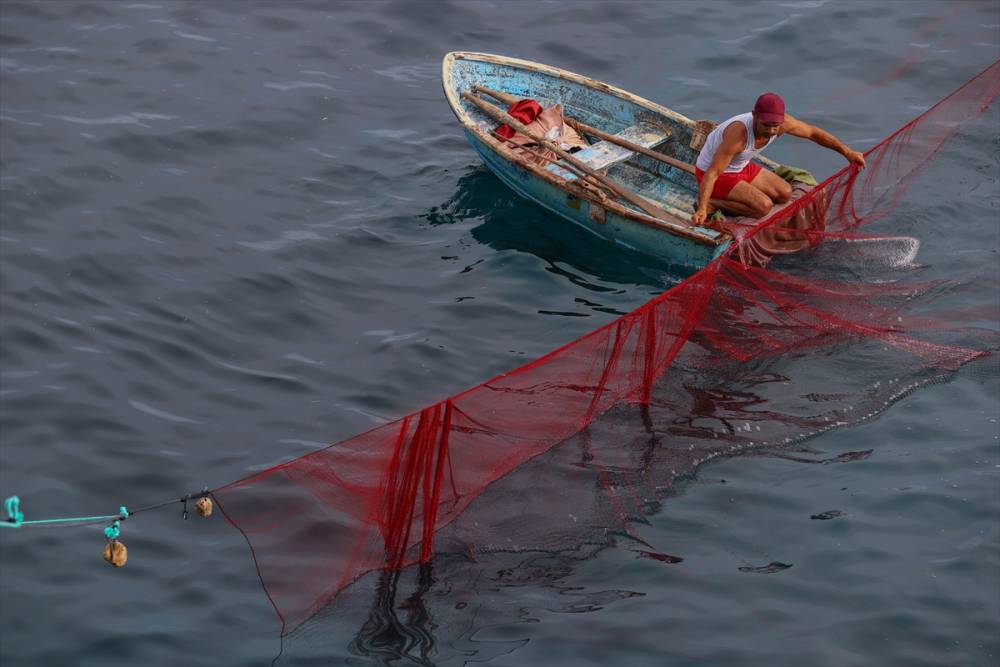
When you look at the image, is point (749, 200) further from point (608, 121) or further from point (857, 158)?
point (608, 121)

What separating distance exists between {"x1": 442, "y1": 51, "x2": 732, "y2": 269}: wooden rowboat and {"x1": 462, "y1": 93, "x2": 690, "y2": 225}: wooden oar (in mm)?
14

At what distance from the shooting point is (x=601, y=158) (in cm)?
1354

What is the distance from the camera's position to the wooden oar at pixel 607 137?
43.5 ft

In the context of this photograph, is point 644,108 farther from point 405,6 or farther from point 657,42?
point 405,6

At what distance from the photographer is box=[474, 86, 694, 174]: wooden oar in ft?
43.5

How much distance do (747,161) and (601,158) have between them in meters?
1.87

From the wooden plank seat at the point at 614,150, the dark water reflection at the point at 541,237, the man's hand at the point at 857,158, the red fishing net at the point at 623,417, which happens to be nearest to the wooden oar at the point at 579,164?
the wooden plank seat at the point at 614,150

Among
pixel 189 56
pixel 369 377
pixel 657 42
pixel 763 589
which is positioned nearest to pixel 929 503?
pixel 763 589

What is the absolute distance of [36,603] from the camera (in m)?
8.70

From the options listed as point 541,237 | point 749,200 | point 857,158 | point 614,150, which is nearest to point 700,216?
point 749,200

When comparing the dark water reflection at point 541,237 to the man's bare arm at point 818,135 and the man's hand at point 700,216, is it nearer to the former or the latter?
the man's hand at point 700,216

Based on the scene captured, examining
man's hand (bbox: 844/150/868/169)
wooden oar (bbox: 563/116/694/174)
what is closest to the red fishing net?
man's hand (bbox: 844/150/868/169)

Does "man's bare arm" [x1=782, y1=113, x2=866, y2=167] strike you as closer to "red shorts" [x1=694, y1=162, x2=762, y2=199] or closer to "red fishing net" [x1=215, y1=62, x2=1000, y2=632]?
"red fishing net" [x1=215, y1=62, x2=1000, y2=632]

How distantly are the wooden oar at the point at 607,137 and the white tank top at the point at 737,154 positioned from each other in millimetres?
642
